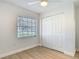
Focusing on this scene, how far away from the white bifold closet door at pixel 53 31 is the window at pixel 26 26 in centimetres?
66

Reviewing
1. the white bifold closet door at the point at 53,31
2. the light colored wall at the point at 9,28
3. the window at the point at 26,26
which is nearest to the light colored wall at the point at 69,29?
the white bifold closet door at the point at 53,31

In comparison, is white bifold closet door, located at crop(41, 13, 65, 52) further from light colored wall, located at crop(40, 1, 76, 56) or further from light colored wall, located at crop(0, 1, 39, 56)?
light colored wall, located at crop(0, 1, 39, 56)

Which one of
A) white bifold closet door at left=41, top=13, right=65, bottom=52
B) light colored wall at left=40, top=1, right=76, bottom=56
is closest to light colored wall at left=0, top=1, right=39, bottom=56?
white bifold closet door at left=41, top=13, right=65, bottom=52

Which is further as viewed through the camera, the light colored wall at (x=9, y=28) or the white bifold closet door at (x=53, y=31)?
the white bifold closet door at (x=53, y=31)

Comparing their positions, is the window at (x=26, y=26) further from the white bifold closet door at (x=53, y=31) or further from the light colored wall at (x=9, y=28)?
the white bifold closet door at (x=53, y=31)

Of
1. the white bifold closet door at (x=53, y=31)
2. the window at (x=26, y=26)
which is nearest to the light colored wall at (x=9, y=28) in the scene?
the window at (x=26, y=26)

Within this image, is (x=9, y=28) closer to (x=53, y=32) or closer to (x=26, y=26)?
(x=26, y=26)

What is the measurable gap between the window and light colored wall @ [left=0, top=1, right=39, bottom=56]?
23cm

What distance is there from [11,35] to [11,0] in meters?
1.54

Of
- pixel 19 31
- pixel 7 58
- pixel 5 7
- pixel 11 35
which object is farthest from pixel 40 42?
pixel 5 7

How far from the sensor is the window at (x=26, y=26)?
354 cm

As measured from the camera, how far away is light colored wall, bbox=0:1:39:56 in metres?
2.96

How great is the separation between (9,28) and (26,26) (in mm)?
929

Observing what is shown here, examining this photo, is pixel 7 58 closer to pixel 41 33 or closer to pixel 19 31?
pixel 19 31
